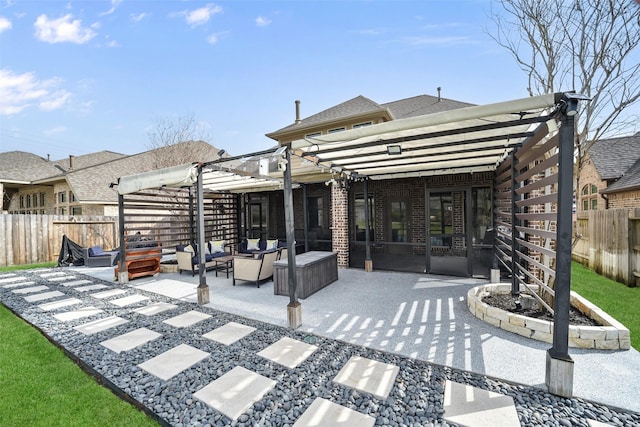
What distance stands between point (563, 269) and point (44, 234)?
1666 centimetres

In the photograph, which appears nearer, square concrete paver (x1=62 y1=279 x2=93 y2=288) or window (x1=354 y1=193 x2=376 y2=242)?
square concrete paver (x1=62 y1=279 x2=93 y2=288)

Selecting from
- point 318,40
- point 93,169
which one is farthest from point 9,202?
point 318,40

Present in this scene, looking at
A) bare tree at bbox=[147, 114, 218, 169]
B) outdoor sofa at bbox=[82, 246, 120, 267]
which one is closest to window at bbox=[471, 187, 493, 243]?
bare tree at bbox=[147, 114, 218, 169]

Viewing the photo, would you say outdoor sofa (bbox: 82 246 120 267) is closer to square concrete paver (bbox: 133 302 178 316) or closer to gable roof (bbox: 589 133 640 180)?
square concrete paver (bbox: 133 302 178 316)

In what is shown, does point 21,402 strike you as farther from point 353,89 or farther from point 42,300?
point 353,89

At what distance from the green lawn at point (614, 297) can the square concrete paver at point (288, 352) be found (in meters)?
4.12

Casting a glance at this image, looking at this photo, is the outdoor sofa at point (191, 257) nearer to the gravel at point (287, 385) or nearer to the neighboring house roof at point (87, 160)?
the gravel at point (287, 385)

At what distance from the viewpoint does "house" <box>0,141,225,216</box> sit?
13227 millimetres

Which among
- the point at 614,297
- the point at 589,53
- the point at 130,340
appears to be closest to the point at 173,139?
the point at 130,340

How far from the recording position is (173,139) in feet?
42.2

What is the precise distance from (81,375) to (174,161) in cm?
1098

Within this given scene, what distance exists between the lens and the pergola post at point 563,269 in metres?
2.52

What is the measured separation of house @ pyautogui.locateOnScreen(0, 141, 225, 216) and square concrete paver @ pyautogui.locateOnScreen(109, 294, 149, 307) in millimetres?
7883

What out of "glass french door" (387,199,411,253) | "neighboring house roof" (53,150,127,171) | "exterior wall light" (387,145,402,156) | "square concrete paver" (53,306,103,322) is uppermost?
"neighboring house roof" (53,150,127,171)
